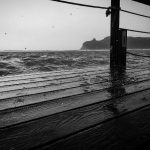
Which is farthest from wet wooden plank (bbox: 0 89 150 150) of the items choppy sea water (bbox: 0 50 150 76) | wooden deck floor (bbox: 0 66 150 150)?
choppy sea water (bbox: 0 50 150 76)

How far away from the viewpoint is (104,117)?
1.18 m

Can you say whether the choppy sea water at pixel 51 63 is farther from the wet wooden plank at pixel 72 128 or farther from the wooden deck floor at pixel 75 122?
the wet wooden plank at pixel 72 128

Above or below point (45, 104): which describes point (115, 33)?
above

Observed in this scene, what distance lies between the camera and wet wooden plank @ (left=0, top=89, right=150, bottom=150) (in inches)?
34.4

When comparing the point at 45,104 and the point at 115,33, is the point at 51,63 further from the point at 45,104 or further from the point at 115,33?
the point at 45,104

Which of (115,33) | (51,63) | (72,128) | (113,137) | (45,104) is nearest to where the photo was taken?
(113,137)

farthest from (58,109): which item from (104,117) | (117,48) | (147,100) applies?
(117,48)

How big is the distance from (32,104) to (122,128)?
0.80 m

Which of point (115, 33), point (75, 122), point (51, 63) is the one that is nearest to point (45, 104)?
point (75, 122)

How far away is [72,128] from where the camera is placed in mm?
1021

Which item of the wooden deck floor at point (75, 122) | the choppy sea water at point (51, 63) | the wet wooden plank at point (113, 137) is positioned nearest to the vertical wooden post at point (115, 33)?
the choppy sea water at point (51, 63)

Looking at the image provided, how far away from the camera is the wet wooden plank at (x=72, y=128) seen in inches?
34.4

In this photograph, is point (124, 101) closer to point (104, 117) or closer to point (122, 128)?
point (104, 117)

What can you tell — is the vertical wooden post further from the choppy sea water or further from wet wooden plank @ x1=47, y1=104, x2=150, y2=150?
wet wooden plank @ x1=47, y1=104, x2=150, y2=150
